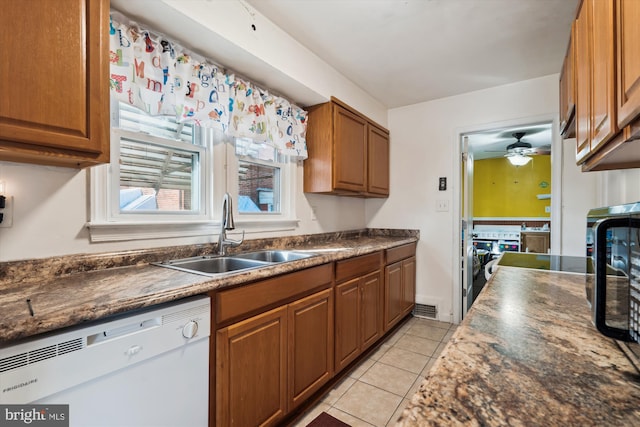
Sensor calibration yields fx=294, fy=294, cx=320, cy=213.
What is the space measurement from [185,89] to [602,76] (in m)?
1.77

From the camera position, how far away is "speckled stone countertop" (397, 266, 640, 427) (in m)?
0.45

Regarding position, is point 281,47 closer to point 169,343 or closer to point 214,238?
point 214,238

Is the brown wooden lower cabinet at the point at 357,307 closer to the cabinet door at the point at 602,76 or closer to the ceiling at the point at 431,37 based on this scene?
the cabinet door at the point at 602,76

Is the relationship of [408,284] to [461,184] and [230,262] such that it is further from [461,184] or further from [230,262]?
[230,262]

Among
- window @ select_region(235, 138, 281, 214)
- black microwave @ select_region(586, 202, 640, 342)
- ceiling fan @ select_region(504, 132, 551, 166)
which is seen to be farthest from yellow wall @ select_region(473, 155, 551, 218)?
black microwave @ select_region(586, 202, 640, 342)

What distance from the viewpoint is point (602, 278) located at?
0.68m

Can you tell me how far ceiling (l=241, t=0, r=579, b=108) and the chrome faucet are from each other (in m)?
1.19

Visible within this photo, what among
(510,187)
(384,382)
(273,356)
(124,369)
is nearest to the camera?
(124,369)

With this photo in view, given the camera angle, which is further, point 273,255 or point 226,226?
point 273,255

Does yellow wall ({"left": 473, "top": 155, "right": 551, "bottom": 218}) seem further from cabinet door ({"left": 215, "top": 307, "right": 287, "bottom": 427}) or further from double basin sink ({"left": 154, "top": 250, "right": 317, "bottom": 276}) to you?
→ cabinet door ({"left": 215, "top": 307, "right": 287, "bottom": 427})

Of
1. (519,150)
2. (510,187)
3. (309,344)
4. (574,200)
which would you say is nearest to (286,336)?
(309,344)

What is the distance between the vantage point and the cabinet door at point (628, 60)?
0.56m

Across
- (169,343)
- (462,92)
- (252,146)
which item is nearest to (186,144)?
(252,146)

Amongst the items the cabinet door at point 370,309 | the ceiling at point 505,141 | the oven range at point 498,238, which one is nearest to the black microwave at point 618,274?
the cabinet door at point 370,309
